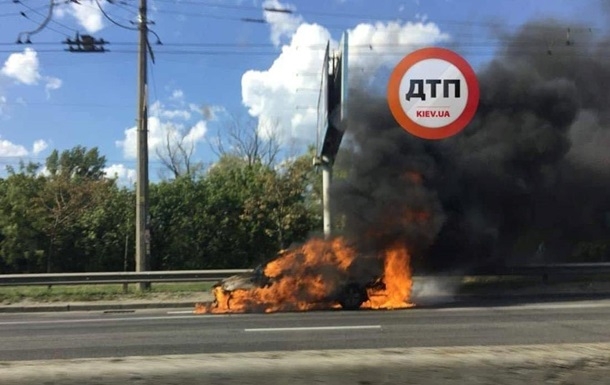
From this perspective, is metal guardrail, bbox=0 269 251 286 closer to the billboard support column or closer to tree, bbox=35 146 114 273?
the billboard support column

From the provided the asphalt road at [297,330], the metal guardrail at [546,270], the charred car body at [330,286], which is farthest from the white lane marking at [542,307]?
the metal guardrail at [546,270]

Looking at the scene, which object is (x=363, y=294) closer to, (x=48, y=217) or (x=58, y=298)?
(x=58, y=298)

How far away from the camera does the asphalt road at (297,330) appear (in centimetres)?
768

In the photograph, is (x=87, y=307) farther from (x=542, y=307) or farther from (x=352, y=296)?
(x=542, y=307)

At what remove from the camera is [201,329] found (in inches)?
376

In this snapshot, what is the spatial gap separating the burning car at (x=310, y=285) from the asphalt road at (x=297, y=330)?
56 cm

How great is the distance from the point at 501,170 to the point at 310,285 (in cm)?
706

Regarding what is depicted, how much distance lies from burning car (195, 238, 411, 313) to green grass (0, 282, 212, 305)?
11.3 ft

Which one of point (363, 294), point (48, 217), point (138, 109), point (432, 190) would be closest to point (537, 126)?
point (432, 190)

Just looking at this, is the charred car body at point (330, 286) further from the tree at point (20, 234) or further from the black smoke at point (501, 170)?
the tree at point (20, 234)

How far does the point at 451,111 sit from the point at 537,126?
103 inches

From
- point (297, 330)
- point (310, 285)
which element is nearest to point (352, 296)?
point (310, 285)

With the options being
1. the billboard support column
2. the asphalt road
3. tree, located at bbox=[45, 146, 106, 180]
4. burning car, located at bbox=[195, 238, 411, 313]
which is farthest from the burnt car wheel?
tree, located at bbox=[45, 146, 106, 180]

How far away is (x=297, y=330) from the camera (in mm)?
9266
